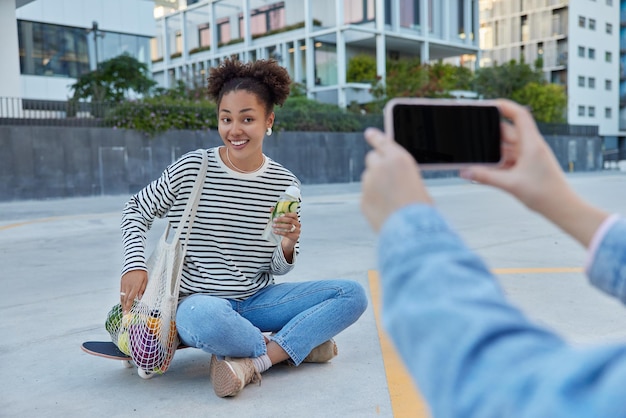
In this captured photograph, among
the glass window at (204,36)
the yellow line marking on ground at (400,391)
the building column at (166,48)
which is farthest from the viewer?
Answer: the building column at (166,48)

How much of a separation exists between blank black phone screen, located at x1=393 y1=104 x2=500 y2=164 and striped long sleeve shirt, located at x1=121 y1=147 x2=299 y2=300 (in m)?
2.11

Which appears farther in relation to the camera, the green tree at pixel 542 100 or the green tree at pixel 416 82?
the green tree at pixel 542 100

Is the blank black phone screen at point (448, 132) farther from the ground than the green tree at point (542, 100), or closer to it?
closer to it

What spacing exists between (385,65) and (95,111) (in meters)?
19.6

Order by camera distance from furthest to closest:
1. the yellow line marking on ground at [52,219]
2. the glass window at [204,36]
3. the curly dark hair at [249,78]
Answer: the glass window at [204,36] → the yellow line marking on ground at [52,219] → the curly dark hair at [249,78]

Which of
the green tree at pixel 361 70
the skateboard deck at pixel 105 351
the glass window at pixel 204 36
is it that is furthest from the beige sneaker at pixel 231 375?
the glass window at pixel 204 36

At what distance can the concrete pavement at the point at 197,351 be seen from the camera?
9.80ft

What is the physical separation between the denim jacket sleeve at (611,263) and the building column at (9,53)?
20882 mm

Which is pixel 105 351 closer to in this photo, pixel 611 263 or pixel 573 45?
pixel 611 263

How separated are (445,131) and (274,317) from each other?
2234 millimetres

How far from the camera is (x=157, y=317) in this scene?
3.06 metres

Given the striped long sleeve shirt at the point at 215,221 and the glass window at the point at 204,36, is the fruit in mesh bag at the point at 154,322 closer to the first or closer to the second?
the striped long sleeve shirt at the point at 215,221

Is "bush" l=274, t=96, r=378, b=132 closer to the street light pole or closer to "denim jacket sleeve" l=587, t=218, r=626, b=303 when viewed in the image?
the street light pole

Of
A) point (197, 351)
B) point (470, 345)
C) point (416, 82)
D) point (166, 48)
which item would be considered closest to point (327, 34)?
point (416, 82)
